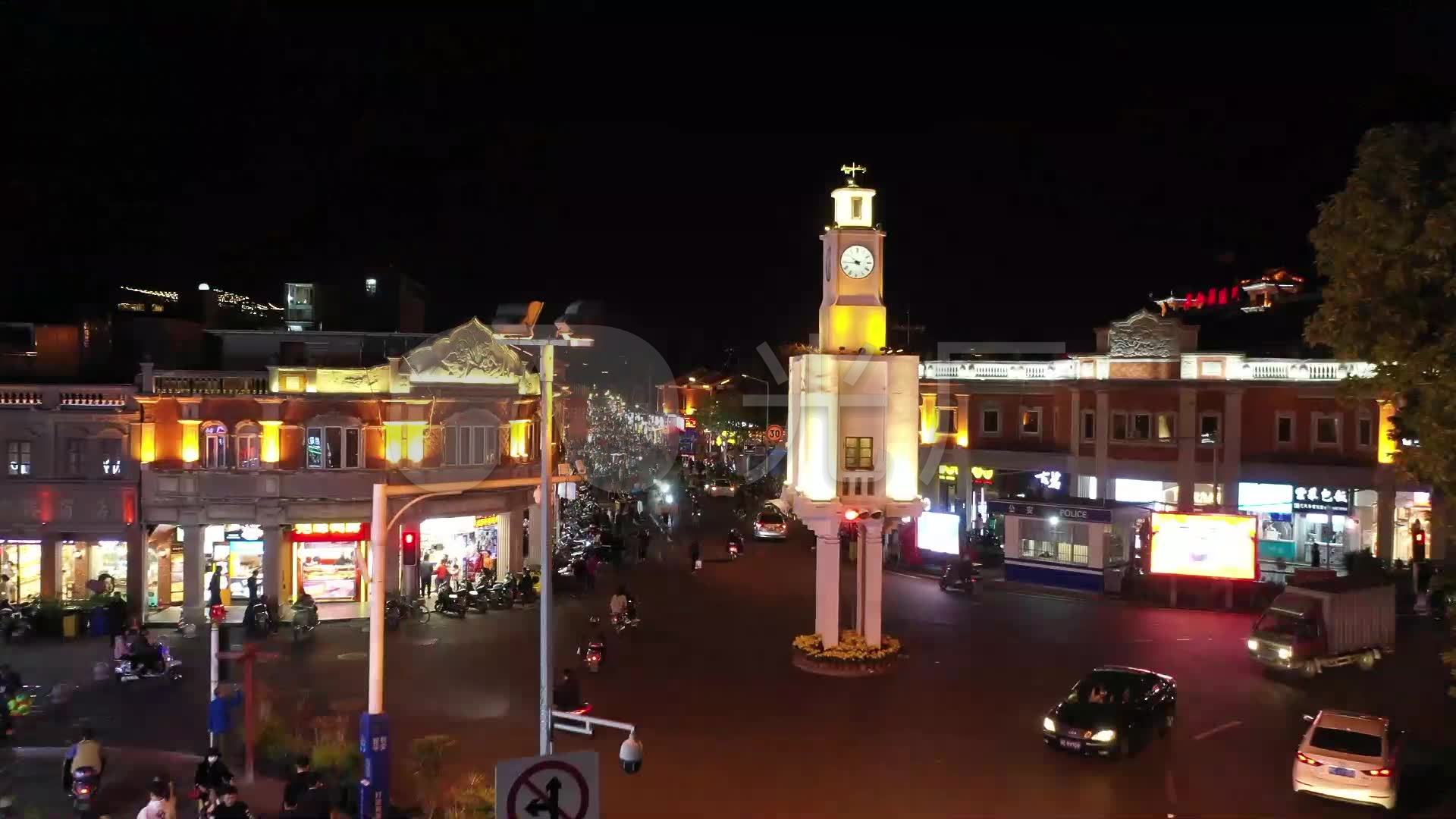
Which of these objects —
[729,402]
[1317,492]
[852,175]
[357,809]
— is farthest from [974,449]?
[729,402]

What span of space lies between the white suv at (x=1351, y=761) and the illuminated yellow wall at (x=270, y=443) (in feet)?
89.0

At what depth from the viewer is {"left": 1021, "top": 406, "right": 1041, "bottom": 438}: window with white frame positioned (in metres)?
47.2

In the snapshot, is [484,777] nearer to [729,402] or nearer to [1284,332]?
[1284,332]

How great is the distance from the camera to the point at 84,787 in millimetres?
16016

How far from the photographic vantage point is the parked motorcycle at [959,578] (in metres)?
37.0

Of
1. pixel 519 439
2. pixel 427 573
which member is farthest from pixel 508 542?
pixel 519 439

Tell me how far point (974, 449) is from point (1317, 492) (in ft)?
45.6

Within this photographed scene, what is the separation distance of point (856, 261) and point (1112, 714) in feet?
38.2

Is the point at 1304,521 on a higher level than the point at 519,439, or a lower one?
lower

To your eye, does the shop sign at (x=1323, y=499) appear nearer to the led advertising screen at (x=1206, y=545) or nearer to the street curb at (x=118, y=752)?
the led advertising screen at (x=1206, y=545)

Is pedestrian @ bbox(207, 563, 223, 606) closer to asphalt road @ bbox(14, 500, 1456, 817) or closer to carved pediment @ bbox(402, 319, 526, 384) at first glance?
asphalt road @ bbox(14, 500, 1456, 817)

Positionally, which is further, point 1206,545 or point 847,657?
point 1206,545

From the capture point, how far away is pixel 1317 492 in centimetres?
4056

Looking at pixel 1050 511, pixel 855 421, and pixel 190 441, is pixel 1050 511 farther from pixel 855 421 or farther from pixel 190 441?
pixel 190 441
